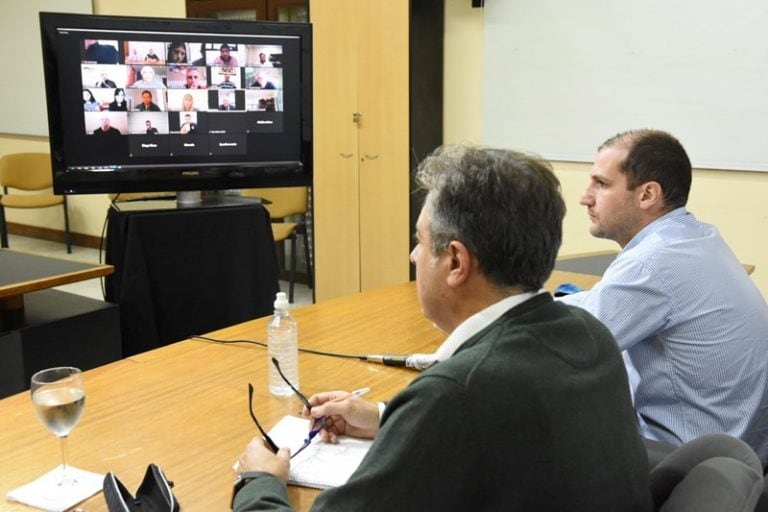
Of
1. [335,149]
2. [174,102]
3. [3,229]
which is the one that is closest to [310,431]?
[174,102]

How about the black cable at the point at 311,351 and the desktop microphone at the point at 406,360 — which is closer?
the desktop microphone at the point at 406,360

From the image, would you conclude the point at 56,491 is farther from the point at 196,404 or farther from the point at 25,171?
the point at 25,171

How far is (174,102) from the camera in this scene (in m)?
2.88

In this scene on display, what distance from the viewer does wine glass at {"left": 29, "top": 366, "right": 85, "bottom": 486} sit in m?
1.28

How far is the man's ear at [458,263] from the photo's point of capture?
1079 mm

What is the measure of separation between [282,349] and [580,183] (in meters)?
3.01

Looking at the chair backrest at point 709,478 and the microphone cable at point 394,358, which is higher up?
the chair backrest at point 709,478

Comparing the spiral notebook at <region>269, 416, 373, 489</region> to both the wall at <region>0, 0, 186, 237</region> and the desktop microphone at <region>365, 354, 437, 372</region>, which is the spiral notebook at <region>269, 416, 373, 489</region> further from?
the wall at <region>0, 0, 186, 237</region>

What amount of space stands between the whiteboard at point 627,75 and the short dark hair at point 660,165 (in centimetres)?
210

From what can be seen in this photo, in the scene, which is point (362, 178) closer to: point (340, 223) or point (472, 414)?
point (340, 223)

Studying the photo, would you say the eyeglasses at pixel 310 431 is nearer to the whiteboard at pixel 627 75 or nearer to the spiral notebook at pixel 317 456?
the spiral notebook at pixel 317 456

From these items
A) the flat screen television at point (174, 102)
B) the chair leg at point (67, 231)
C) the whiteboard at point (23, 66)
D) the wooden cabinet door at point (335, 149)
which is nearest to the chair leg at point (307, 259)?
the wooden cabinet door at point (335, 149)

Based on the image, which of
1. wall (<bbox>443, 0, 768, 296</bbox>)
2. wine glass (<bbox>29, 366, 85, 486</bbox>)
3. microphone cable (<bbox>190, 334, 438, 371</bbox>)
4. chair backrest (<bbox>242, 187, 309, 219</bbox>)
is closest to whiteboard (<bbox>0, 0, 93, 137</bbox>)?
chair backrest (<bbox>242, 187, 309, 219</bbox>)

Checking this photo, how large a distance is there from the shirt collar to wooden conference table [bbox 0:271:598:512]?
1.29 ft
